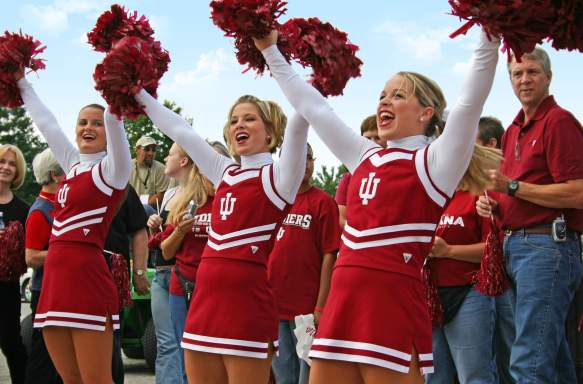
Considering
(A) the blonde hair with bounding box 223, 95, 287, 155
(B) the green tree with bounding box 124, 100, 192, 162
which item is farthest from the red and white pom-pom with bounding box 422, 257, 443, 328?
(B) the green tree with bounding box 124, 100, 192, 162

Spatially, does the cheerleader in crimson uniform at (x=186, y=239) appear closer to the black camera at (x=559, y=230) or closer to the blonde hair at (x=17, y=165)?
the blonde hair at (x=17, y=165)

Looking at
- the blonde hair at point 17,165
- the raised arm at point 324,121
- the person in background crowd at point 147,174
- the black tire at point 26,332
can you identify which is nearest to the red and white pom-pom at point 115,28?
the raised arm at point 324,121

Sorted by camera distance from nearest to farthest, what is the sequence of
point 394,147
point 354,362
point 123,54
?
point 354,362
point 394,147
point 123,54

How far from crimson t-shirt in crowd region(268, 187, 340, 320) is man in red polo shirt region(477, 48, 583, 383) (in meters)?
1.29

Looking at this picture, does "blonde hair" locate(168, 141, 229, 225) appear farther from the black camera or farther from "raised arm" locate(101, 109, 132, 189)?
the black camera

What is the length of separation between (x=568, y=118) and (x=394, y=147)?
1538 millimetres

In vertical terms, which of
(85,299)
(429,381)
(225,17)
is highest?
(225,17)

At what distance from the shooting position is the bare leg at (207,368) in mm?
3922

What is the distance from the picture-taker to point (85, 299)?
15.8 feet

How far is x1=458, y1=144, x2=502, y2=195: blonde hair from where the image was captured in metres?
4.21

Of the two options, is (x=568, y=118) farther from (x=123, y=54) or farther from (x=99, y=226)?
(x=99, y=226)

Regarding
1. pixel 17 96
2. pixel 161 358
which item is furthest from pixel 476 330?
pixel 17 96

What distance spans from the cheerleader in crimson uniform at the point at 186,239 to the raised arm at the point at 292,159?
2049mm

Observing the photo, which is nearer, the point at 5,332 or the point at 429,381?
the point at 429,381
